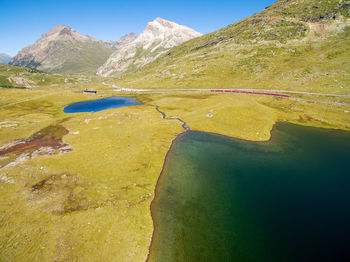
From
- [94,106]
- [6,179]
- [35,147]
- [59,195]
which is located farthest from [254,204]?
[94,106]

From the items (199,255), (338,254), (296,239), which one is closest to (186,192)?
(199,255)

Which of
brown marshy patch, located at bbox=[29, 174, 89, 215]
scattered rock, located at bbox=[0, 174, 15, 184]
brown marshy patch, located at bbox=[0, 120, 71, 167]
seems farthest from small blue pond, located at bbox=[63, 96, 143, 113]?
brown marshy patch, located at bbox=[29, 174, 89, 215]

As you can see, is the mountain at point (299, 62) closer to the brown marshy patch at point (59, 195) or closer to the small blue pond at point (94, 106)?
the small blue pond at point (94, 106)

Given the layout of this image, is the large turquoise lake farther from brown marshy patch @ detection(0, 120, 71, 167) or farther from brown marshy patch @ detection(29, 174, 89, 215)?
brown marshy patch @ detection(0, 120, 71, 167)

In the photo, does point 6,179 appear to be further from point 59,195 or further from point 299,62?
point 299,62

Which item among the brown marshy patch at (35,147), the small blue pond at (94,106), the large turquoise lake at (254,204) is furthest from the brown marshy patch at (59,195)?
the small blue pond at (94,106)
